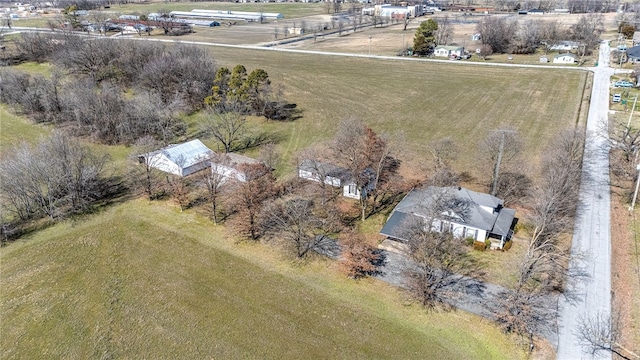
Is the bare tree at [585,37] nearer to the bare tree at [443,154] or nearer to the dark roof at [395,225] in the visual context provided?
the bare tree at [443,154]

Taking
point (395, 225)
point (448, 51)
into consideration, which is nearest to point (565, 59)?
point (448, 51)

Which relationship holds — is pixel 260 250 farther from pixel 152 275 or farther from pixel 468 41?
pixel 468 41

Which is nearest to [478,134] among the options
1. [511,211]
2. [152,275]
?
[511,211]

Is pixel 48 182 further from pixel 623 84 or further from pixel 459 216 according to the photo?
pixel 623 84

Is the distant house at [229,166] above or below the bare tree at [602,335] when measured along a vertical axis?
above

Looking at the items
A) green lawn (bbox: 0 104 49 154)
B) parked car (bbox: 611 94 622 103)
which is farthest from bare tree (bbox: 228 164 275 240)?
parked car (bbox: 611 94 622 103)

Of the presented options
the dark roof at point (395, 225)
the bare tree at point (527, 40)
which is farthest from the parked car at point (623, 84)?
the dark roof at point (395, 225)
